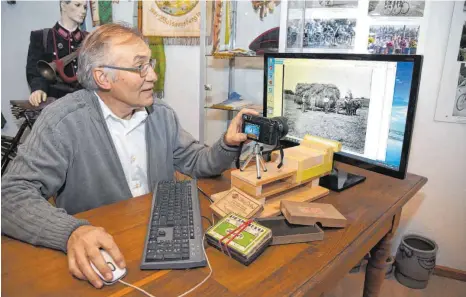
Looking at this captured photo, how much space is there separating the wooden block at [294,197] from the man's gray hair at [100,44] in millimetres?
749

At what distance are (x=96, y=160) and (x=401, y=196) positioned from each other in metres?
1.03

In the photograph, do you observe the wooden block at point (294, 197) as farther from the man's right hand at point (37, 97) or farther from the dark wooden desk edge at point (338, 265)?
the man's right hand at point (37, 97)

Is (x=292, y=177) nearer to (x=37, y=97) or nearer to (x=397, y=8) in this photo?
(x=397, y=8)

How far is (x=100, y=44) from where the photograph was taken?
4.12 feet

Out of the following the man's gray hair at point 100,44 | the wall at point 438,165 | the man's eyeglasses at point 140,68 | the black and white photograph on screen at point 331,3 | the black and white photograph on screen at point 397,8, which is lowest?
the wall at point 438,165

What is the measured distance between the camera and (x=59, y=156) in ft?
3.62

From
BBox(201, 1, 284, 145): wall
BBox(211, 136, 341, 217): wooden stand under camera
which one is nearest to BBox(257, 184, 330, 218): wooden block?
BBox(211, 136, 341, 217): wooden stand under camera

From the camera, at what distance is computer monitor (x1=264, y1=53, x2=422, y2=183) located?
3.38ft

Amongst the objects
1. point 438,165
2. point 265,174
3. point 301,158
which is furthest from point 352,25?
point 265,174

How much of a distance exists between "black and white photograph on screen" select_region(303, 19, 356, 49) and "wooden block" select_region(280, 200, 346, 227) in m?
1.24

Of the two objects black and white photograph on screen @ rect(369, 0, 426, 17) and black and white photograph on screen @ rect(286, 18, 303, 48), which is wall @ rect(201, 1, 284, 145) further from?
black and white photograph on screen @ rect(369, 0, 426, 17)

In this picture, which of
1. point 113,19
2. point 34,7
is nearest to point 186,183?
point 113,19

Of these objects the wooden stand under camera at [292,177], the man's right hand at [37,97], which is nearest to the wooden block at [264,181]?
the wooden stand under camera at [292,177]

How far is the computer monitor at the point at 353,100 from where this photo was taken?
1.03 metres
